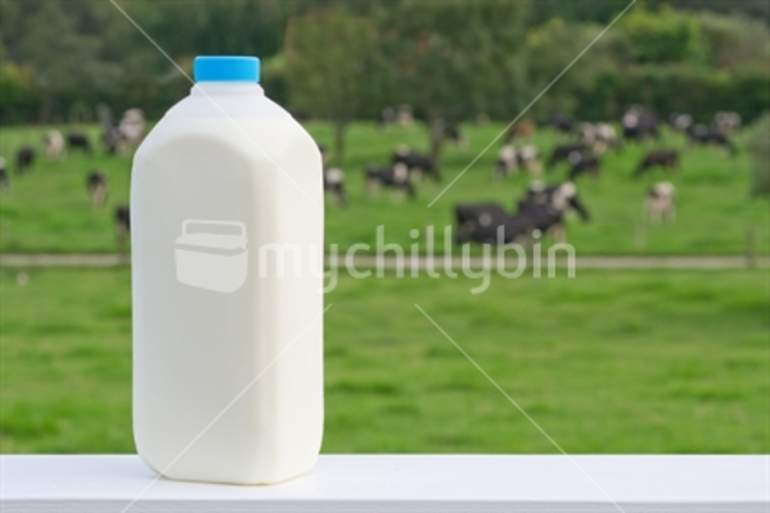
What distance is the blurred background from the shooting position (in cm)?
792

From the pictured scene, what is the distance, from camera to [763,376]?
8.73 meters

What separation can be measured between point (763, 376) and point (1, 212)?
11.4 m

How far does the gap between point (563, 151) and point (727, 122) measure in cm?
577

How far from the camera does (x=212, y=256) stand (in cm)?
105

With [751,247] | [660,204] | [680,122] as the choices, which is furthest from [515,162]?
[751,247]

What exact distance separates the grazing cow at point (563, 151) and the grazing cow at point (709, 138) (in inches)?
116

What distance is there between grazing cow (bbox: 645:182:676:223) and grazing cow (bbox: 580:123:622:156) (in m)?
5.88

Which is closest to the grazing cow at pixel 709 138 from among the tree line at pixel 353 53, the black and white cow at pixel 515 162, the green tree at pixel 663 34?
the tree line at pixel 353 53

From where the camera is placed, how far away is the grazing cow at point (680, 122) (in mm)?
24641

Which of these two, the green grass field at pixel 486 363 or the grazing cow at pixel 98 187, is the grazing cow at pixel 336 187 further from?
the green grass field at pixel 486 363

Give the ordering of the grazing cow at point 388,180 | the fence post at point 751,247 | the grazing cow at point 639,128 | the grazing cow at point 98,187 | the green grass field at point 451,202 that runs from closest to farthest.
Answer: the fence post at point 751,247 < the green grass field at point 451,202 < the grazing cow at point 98,187 < the grazing cow at point 388,180 < the grazing cow at point 639,128

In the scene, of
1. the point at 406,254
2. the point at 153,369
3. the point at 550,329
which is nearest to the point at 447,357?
the point at 550,329

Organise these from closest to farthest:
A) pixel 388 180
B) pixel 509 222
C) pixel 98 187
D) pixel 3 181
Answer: pixel 509 222, pixel 98 187, pixel 388 180, pixel 3 181

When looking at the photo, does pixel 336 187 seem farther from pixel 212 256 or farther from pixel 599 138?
pixel 212 256
